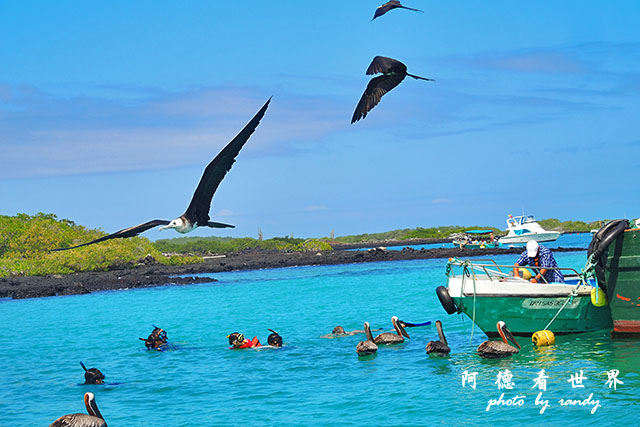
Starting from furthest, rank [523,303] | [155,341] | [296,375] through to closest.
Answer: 1. [155,341]
2. [523,303]
3. [296,375]

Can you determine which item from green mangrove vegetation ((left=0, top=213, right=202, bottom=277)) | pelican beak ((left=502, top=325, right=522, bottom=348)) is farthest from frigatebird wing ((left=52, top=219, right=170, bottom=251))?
green mangrove vegetation ((left=0, top=213, right=202, bottom=277))

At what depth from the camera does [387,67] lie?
32.4 ft

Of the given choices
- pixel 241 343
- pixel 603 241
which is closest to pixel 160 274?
pixel 241 343

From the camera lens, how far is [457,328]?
59.6ft

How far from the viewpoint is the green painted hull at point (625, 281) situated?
13.3 m

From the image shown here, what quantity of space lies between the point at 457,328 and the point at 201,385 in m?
7.38

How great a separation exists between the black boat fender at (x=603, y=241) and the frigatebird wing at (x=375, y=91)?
5669 mm

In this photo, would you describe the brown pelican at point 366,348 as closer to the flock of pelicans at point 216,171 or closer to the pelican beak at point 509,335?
the pelican beak at point 509,335

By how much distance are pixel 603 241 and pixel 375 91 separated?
229 inches

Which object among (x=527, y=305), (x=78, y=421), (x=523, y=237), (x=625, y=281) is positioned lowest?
(x=78, y=421)

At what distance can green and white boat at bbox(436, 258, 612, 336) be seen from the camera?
566 inches

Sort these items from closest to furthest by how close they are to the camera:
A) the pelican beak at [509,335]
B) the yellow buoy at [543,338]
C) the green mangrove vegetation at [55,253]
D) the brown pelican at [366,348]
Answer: the pelican beak at [509,335], the yellow buoy at [543,338], the brown pelican at [366,348], the green mangrove vegetation at [55,253]

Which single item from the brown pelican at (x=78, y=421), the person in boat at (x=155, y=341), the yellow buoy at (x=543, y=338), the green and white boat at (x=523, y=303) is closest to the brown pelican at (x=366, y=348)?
the green and white boat at (x=523, y=303)

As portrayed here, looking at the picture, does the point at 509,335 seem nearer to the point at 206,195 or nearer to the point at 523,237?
the point at 206,195
